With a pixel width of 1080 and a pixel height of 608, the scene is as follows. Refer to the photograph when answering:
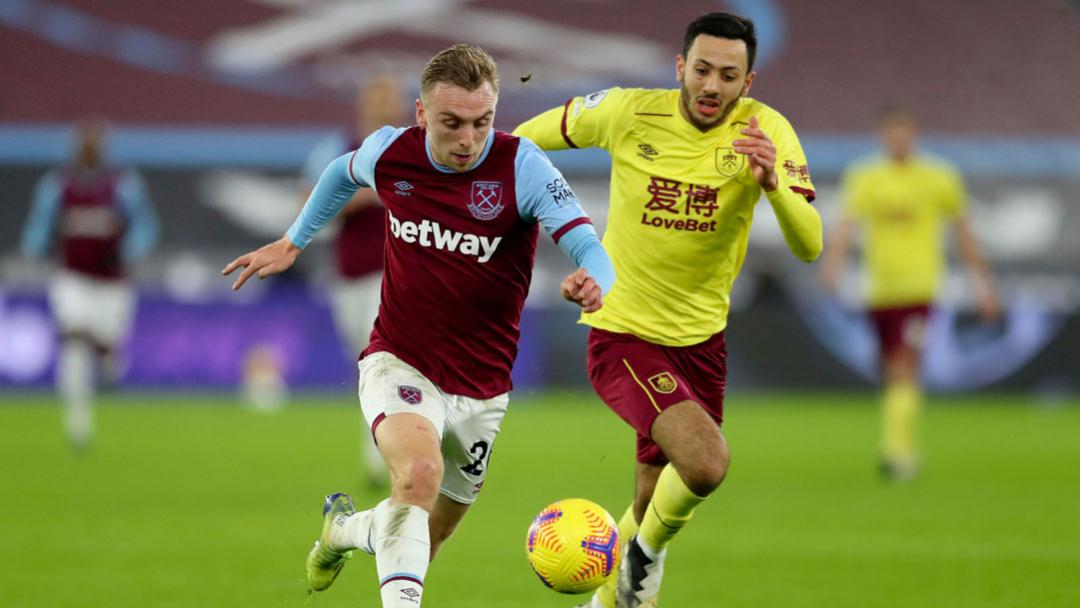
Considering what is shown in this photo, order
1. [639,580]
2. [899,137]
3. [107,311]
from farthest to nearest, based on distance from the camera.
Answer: [107,311] < [899,137] < [639,580]

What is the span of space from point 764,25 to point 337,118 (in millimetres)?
7317

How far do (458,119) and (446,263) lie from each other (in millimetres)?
575

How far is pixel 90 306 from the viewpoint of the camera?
591 inches

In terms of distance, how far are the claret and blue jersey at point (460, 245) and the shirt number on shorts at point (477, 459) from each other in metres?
0.19

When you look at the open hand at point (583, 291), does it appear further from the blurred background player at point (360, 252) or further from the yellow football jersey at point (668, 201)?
the blurred background player at point (360, 252)

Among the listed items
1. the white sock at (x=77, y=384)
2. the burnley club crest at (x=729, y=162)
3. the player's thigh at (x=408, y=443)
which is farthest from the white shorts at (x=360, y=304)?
the player's thigh at (x=408, y=443)

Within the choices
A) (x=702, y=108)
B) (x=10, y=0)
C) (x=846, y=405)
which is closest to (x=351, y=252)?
(x=702, y=108)

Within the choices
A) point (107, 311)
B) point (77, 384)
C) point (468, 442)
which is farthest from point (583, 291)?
point (107, 311)

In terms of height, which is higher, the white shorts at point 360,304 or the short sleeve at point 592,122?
the short sleeve at point 592,122

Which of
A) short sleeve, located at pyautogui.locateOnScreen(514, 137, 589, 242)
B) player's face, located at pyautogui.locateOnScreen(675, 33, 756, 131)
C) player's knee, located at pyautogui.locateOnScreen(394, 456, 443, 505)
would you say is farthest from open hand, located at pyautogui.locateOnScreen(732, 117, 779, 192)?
player's knee, located at pyautogui.locateOnScreen(394, 456, 443, 505)

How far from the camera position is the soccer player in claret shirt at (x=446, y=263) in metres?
5.53

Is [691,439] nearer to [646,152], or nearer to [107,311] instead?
[646,152]

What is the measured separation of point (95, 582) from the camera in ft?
24.1

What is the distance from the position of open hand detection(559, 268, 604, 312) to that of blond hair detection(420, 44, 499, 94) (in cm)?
85
